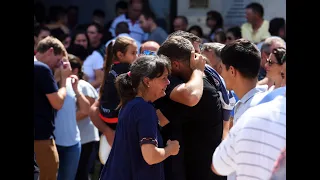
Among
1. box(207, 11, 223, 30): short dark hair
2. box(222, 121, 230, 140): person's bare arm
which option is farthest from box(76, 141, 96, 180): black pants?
box(207, 11, 223, 30): short dark hair

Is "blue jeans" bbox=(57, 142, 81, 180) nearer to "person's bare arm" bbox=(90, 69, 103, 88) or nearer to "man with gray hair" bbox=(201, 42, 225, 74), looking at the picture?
"man with gray hair" bbox=(201, 42, 225, 74)

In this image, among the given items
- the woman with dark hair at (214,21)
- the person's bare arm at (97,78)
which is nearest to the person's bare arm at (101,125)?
the person's bare arm at (97,78)

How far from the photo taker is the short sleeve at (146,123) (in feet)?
11.6

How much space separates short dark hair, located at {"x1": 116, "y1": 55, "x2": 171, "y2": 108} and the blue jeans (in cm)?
243

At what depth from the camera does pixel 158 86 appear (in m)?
3.73

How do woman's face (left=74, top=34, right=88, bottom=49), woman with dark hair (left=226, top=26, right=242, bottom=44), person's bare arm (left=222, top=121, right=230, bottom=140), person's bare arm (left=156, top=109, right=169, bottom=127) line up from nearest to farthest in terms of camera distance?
person's bare arm (left=156, top=109, right=169, bottom=127)
person's bare arm (left=222, top=121, right=230, bottom=140)
woman's face (left=74, top=34, right=88, bottom=49)
woman with dark hair (left=226, top=26, right=242, bottom=44)

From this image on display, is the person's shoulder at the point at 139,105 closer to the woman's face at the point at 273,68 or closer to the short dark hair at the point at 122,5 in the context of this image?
the woman's face at the point at 273,68

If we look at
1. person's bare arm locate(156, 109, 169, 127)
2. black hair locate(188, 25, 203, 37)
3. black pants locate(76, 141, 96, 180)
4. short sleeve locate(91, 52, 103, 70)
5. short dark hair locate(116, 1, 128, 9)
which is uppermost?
short dark hair locate(116, 1, 128, 9)

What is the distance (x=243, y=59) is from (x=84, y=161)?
351 centimetres

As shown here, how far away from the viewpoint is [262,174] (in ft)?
9.27

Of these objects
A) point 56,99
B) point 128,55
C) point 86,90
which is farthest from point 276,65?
point 86,90

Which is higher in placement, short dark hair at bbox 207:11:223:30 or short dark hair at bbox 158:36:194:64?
short dark hair at bbox 207:11:223:30

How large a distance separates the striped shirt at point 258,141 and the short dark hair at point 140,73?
934 millimetres

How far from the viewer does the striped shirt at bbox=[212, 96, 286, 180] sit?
2.78 m
